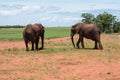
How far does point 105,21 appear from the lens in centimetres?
5675

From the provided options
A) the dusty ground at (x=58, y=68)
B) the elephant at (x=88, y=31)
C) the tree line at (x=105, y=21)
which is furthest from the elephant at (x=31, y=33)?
the tree line at (x=105, y=21)

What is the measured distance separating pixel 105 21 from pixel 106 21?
217mm

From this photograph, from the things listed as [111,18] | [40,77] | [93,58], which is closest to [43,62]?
[93,58]

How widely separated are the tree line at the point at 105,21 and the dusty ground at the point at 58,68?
3530cm

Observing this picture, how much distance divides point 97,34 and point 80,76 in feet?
43.8

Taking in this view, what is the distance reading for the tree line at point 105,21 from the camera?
186ft

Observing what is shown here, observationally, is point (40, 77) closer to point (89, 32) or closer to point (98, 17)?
point (89, 32)

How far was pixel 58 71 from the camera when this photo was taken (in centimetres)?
1602

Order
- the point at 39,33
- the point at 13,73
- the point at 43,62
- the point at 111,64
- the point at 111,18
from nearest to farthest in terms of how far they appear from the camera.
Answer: the point at 13,73 < the point at 111,64 < the point at 43,62 < the point at 39,33 < the point at 111,18

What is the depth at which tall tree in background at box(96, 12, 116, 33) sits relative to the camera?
5661cm

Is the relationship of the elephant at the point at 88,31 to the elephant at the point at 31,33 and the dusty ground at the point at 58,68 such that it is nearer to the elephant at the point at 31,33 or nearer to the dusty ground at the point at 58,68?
the elephant at the point at 31,33

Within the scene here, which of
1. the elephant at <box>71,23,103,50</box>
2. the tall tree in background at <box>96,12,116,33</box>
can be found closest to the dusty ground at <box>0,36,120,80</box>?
the elephant at <box>71,23,103,50</box>

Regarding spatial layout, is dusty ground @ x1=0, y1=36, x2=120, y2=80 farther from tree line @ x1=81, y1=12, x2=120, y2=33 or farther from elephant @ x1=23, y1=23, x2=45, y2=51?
tree line @ x1=81, y1=12, x2=120, y2=33

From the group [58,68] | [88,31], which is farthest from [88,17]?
[58,68]
